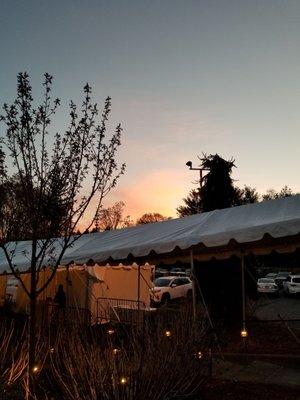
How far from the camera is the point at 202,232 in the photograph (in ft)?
28.0

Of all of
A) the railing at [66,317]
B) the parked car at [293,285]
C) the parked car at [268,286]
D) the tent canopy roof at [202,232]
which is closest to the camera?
the railing at [66,317]

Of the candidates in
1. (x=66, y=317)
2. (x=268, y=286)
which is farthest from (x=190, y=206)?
(x=66, y=317)

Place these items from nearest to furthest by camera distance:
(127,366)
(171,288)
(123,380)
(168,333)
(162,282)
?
(123,380) → (127,366) → (168,333) → (171,288) → (162,282)

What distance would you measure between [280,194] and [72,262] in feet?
244

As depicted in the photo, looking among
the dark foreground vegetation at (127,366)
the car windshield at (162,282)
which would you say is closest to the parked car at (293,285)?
the car windshield at (162,282)

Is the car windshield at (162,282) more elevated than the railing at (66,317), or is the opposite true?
the railing at (66,317)

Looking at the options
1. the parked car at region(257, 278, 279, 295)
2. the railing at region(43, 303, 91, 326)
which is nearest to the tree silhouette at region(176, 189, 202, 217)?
the parked car at region(257, 278, 279, 295)

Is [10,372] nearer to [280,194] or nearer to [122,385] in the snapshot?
[122,385]

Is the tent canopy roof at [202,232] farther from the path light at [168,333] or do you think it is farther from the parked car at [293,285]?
the parked car at [293,285]

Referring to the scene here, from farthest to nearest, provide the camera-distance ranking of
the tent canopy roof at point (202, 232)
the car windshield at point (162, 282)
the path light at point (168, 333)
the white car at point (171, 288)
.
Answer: the car windshield at point (162, 282) < the white car at point (171, 288) < the tent canopy roof at point (202, 232) < the path light at point (168, 333)

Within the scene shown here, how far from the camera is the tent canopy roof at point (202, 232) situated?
7.38m

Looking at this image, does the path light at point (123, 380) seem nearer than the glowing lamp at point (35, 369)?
Yes

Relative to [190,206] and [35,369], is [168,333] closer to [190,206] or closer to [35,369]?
[35,369]

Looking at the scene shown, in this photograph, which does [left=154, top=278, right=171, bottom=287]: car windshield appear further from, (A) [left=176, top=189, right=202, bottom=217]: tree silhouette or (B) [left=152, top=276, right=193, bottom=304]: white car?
(A) [left=176, top=189, right=202, bottom=217]: tree silhouette
